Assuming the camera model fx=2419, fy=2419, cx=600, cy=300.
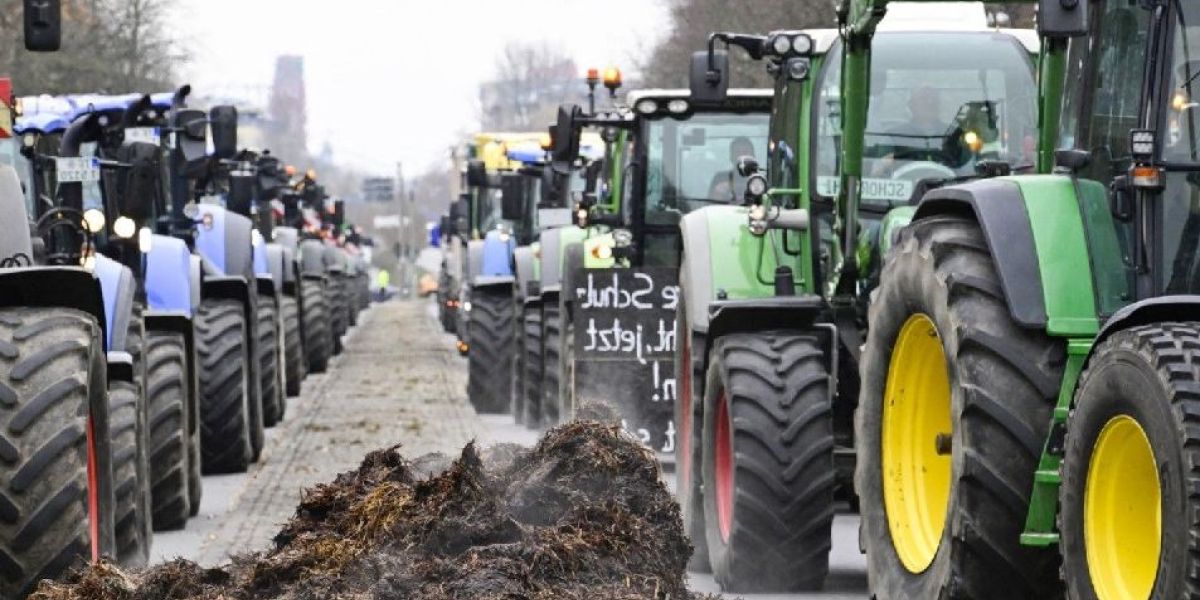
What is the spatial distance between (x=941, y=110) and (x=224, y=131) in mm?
6447

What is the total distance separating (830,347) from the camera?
34.4 ft

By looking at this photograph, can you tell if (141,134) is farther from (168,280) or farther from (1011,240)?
(1011,240)

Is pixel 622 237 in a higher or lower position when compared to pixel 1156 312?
lower

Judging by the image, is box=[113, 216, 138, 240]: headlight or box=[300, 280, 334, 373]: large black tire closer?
box=[113, 216, 138, 240]: headlight

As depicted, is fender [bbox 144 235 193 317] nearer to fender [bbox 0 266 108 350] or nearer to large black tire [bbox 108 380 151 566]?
large black tire [bbox 108 380 151 566]

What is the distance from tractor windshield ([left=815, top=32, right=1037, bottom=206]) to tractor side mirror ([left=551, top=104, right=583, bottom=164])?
569 centimetres

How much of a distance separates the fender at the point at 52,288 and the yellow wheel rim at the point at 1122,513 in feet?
12.9

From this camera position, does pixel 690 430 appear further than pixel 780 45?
Yes

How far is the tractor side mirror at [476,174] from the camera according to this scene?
92.5ft

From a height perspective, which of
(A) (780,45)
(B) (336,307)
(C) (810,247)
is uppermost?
(A) (780,45)

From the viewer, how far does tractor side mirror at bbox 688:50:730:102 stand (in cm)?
1181

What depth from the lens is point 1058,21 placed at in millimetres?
7090

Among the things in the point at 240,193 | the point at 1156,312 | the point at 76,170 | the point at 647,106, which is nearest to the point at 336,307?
the point at 240,193

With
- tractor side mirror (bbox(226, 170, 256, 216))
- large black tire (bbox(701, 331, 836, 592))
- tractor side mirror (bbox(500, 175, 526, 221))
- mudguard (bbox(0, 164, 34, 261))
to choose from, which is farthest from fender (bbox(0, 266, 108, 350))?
tractor side mirror (bbox(500, 175, 526, 221))
